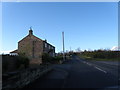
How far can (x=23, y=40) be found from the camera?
58906 millimetres

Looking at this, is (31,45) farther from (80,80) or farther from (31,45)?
(80,80)

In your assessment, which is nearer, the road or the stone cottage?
the road

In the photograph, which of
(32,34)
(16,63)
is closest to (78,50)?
(32,34)

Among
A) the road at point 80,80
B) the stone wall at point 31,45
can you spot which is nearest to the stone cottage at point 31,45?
the stone wall at point 31,45

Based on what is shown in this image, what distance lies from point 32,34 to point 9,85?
5240 centimetres

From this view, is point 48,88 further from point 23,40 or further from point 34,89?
point 23,40

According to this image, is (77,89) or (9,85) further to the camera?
(77,89)

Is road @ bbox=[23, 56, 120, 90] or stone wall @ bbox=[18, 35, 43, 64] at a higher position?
stone wall @ bbox=[18, 35, 43, 64]

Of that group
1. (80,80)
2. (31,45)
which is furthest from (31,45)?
(80,80)

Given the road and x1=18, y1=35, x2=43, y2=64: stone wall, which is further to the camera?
x1=18, y1=35, x2=43, y2=64: stone wall

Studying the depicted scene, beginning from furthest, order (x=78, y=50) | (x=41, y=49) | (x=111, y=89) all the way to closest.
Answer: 1. (x=78, y=50)
2. (x=41, y=49)
3. (x=111, y=89)

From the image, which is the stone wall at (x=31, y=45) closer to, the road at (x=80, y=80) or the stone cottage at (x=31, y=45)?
the stone cottage at (x=31, y=45)

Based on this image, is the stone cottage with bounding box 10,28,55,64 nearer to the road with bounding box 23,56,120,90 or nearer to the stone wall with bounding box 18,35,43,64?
the stone wall with bounding box 18,35,43,64

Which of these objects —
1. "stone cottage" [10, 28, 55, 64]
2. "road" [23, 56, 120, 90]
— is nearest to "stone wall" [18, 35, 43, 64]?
"stone cottage" [10, 28, 55, 64]
